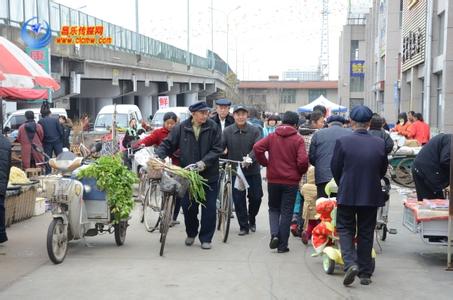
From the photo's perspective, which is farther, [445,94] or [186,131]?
[445,94]

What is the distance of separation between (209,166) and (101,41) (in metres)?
27.0

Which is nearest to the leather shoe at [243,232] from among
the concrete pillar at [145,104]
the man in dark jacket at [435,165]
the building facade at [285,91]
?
the man in dark jacket at [435,165]

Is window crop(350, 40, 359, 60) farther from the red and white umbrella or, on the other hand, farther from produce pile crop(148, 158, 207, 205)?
produce pile crop(148, 158, 207, 205)

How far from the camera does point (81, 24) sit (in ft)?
113

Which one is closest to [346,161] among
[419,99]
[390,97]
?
[419,99]

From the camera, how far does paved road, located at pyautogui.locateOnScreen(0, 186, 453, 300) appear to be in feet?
22.3

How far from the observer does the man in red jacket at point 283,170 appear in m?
8.69

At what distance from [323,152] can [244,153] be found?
172cm

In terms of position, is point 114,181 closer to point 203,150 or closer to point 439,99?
point 203,150

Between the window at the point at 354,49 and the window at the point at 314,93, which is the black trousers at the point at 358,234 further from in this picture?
the window at the point at 314,93

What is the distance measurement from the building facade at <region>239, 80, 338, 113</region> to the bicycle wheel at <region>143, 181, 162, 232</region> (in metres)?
85.4

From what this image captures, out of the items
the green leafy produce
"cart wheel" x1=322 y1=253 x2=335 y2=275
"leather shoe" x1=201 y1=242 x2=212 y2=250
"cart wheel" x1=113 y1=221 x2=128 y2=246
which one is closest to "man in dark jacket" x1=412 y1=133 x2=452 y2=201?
"cart wheel" x1=322 y1=253 x2=335 y2=275

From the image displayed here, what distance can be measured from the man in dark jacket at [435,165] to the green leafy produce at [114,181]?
368cm

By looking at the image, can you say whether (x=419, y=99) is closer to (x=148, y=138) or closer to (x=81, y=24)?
(x=81, y=24)
